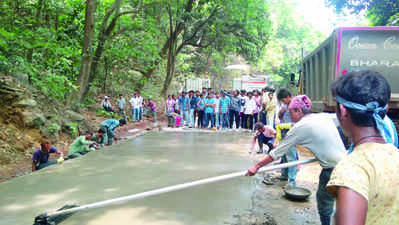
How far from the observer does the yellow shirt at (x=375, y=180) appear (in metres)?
1.10

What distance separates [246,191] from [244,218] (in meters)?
1.06

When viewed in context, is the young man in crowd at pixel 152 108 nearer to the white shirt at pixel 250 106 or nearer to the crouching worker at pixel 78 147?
the white shirt at pixel 250 106

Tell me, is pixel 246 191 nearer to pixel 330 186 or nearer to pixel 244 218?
pixel 244 218

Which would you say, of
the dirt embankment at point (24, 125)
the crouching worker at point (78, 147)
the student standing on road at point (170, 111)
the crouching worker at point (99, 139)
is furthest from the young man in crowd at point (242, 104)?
the crouching worker at point (78, 147)

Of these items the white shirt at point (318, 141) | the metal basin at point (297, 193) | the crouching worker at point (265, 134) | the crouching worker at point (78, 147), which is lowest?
the metal basin at point (297, 193)

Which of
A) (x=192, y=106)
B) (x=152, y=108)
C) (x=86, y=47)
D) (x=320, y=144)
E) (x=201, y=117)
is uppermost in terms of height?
(x=86, y=47)

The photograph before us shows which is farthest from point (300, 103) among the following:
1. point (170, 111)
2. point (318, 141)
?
point (170, 111)

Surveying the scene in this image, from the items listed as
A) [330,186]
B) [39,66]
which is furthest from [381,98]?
[39,66]

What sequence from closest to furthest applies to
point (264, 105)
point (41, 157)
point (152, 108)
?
point (41, 157)
point (264, 105)
point (152, 108)

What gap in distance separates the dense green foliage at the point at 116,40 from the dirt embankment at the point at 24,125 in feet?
1.41

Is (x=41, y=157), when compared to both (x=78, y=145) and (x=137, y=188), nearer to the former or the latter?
(x=78, y=145)

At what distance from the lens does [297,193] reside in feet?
13.7

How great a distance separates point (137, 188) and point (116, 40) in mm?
11089

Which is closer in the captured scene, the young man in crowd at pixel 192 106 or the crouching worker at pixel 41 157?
the crouching worker at pixel 41 157
